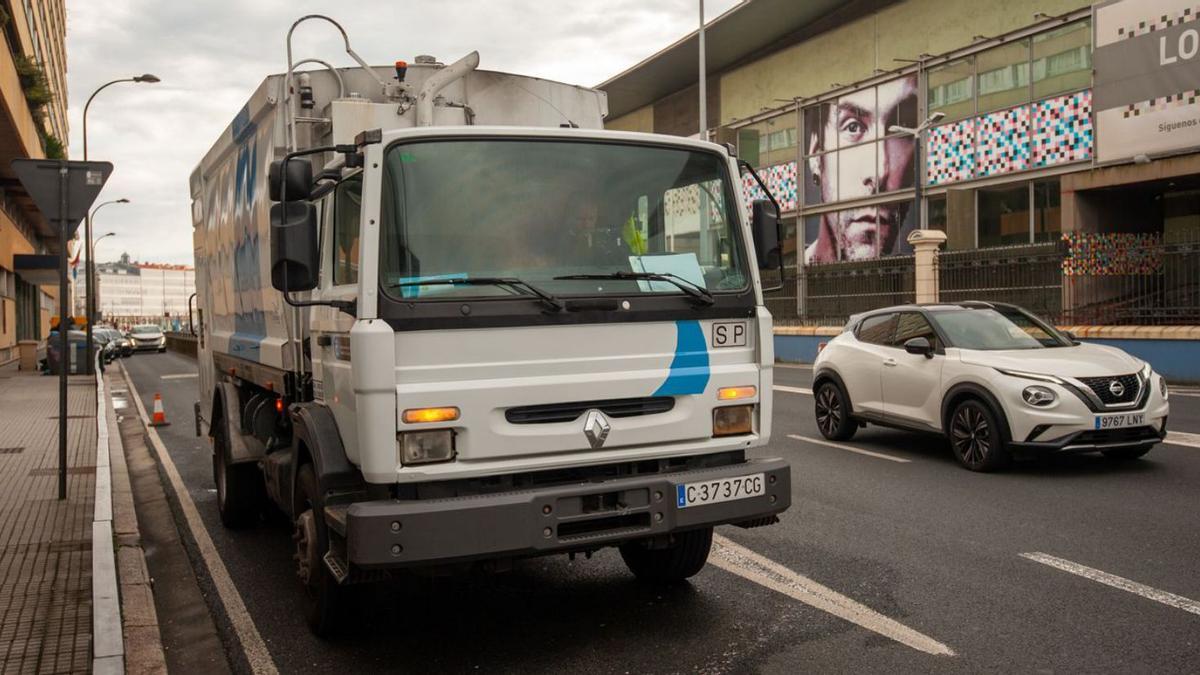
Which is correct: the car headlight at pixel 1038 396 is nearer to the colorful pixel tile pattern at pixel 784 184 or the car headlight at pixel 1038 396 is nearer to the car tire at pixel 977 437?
the car tire at pixel 977 437

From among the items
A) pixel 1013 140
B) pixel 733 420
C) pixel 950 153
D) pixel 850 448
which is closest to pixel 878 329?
pixel 850 448

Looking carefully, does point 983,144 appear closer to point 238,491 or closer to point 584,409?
point 238,491

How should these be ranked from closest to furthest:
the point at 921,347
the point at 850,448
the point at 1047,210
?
the point at 921,347
the point at 850,448
the point at 1047,210

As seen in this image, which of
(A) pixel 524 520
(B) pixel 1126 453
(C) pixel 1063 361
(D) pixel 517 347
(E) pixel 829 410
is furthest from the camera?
(E) pixel 829 410

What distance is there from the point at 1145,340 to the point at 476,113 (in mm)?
15169

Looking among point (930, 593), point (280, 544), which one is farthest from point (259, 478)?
point (930, 593)

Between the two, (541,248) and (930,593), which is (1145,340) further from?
(541,248)

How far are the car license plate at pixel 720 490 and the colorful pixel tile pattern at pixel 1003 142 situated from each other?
22595 millimetres

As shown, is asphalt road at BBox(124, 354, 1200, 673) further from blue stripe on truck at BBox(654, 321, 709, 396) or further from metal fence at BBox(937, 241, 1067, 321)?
metal fence at BBox(937, 241, 1067, 321)

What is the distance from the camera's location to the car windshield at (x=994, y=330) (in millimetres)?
9320

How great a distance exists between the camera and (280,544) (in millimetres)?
7125

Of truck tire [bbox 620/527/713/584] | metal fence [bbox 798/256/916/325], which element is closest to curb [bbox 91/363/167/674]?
truck tire [bbox 620/527/713/584]

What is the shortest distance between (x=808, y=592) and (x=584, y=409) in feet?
6.16

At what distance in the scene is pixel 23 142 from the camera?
77.3ft
